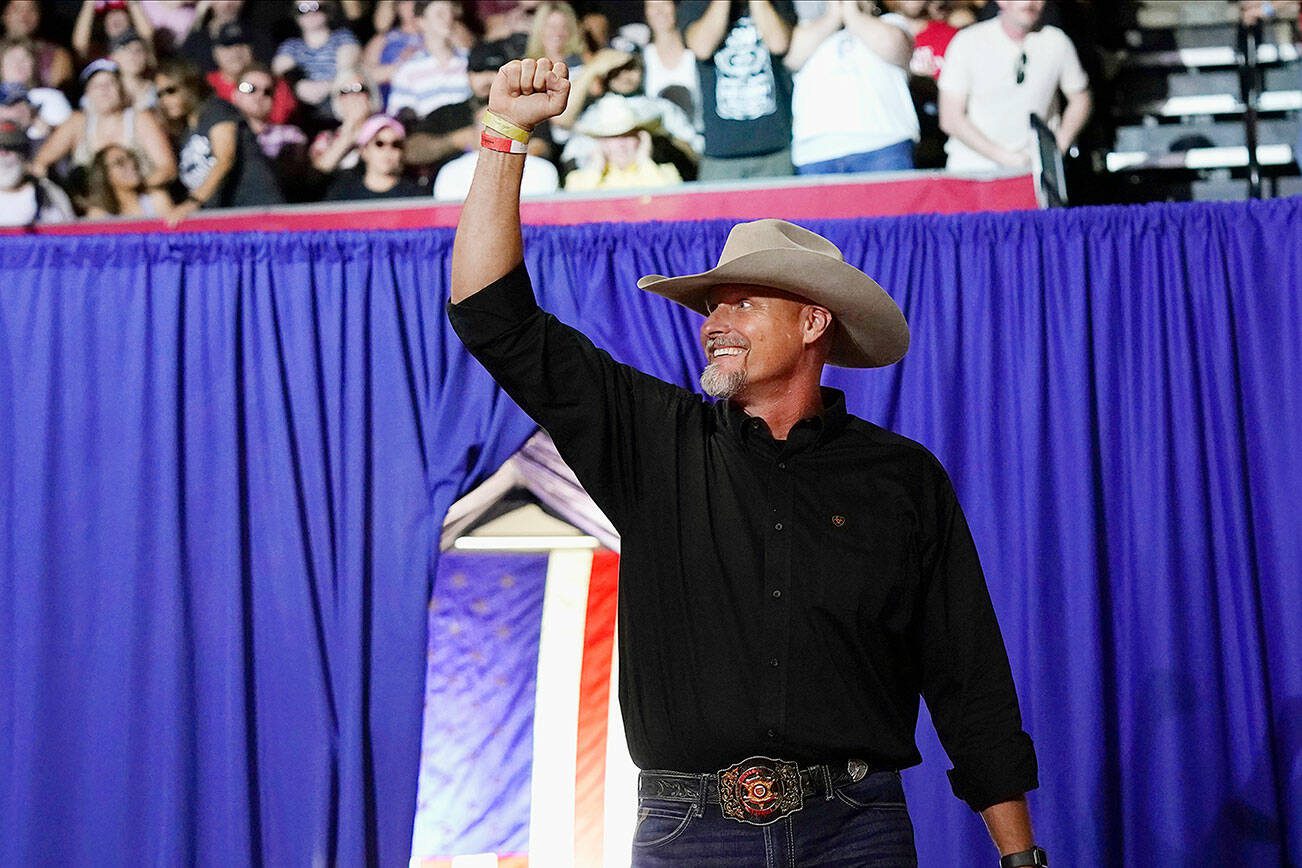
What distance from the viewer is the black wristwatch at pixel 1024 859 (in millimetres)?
1812

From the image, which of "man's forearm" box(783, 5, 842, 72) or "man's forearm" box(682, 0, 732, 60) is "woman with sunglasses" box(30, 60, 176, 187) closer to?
"man's forearm" box(682, 0, 732, 60)

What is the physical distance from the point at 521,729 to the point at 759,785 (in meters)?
2.34

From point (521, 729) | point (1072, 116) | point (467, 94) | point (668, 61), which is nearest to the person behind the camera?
point (521, 729)

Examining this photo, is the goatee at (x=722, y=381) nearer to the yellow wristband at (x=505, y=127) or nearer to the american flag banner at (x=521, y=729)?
the yellow wristband at (x=505, y=127)

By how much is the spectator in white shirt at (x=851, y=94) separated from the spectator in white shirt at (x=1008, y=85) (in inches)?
6.7

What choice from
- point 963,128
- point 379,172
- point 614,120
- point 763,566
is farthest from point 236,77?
point 763,566

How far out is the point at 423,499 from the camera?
13.6 ft

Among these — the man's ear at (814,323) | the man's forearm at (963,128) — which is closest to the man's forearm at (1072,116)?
the man's forearm at (963,128)

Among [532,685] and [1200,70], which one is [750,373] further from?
[1200,70]

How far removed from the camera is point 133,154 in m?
5.60

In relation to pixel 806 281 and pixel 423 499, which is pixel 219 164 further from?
pixel 806 281

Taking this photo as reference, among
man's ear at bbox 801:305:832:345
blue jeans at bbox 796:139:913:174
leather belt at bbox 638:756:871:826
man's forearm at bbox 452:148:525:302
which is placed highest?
blue jeans at bbox 796:139:913:174

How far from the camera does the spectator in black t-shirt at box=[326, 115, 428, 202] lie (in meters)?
5.34

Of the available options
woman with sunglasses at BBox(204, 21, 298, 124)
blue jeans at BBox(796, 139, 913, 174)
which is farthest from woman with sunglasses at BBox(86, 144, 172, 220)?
blue jeans at BBox(796, 139, 913, 174)
